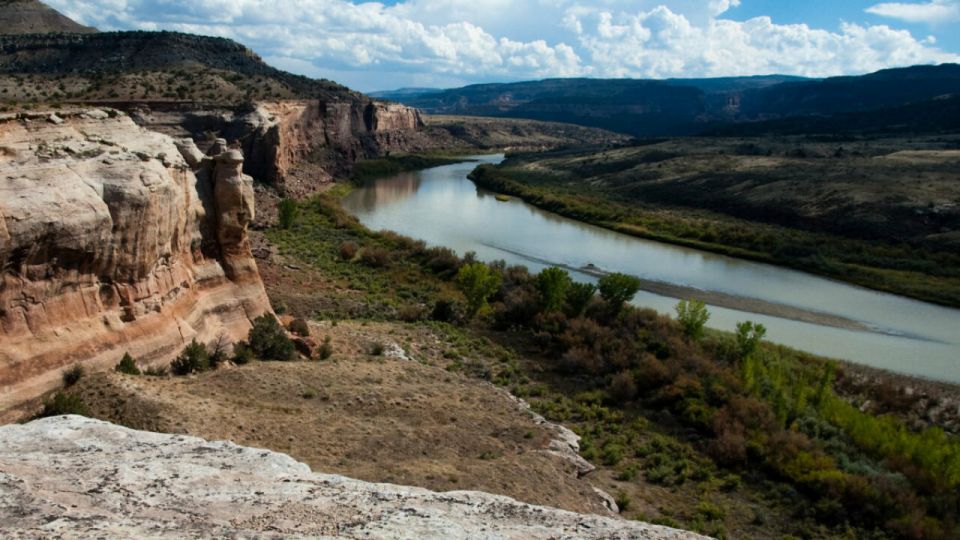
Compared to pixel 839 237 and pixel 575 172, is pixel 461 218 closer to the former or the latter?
pixel 839 237

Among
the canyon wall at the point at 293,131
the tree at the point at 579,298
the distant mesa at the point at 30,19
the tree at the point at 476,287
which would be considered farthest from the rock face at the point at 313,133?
the tree at the point at 579,298

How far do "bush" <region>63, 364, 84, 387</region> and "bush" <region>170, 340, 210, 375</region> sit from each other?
257cm

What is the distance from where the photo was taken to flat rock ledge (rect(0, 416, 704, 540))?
656 cm

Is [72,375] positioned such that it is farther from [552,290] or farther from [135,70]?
[135,70]

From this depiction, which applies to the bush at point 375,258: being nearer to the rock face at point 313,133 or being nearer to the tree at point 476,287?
the tree at point 476,287

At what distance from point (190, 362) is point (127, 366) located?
1.72m

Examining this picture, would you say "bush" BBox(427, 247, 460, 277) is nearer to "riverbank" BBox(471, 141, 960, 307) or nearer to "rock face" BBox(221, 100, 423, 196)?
"riverbank" BBox(471, 141, 960, 307)

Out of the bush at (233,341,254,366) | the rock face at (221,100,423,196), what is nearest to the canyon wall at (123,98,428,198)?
the rock face at (221,100,423,196)

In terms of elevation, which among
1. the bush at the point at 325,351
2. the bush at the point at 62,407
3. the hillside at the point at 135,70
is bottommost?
the bush at the point at 325,351

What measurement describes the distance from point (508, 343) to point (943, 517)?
14682 mm

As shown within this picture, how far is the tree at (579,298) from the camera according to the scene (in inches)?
1169

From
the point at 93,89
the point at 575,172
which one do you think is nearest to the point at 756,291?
the point at 93,89

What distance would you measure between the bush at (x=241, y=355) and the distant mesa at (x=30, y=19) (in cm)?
6995

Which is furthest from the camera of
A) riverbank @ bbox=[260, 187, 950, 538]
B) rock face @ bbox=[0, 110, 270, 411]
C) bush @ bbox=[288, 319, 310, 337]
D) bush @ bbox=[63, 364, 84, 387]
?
bush @ bbox=[288, 319, 310, 337]
